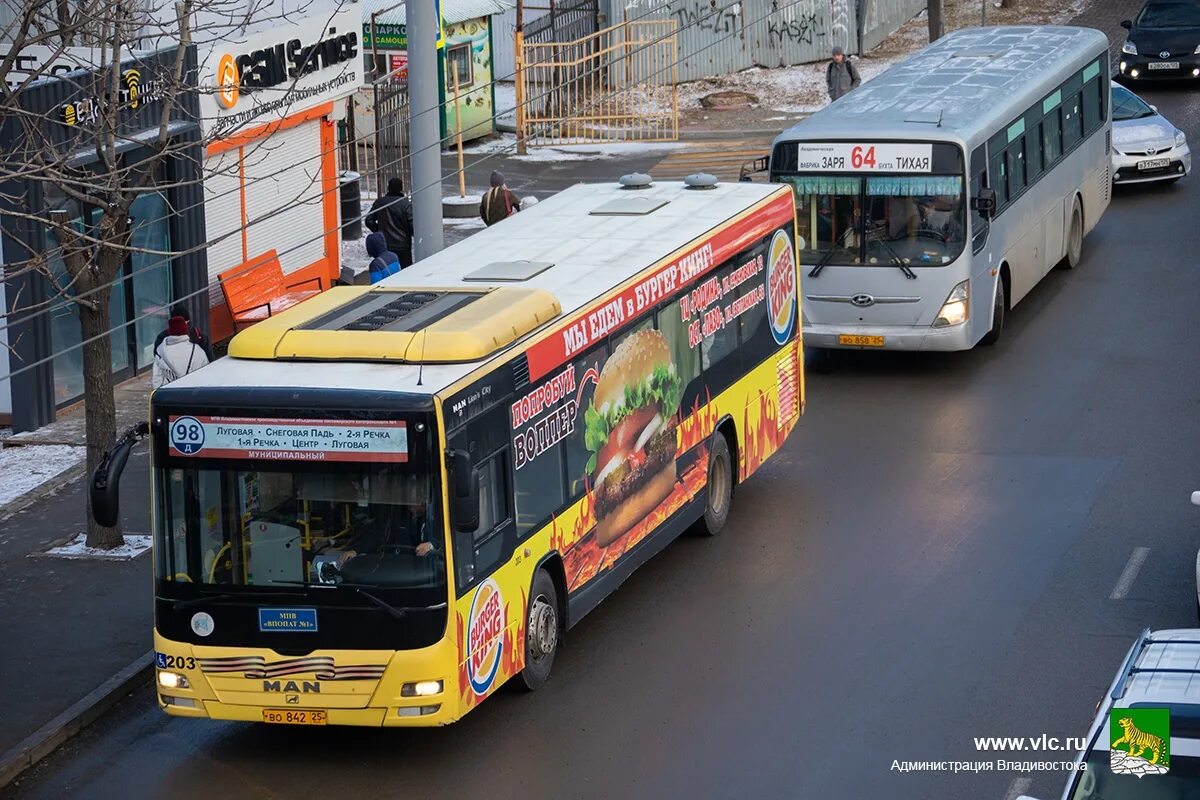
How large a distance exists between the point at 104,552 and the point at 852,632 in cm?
619

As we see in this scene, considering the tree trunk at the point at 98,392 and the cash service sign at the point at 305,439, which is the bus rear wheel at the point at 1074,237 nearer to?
the tree trunk at the point at 98,392

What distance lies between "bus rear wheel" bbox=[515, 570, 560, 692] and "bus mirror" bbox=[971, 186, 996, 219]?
9204mm

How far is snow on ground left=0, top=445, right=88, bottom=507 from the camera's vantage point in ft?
58.5

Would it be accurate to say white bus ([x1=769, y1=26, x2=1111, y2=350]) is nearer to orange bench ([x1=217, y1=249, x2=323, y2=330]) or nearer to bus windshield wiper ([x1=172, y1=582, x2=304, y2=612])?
orange bench ([x1=217, y1=249, x2=323, y2=330])

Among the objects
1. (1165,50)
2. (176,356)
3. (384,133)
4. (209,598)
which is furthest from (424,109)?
(1165,50)

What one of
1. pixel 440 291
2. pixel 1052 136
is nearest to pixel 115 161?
pixel 440 291

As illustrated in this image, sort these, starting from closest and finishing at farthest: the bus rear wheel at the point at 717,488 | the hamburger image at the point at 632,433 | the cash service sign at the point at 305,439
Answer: the cash service sign at the point at 305,439
the hamburger image at the point at 632,433
the bus rear wheel at the point at 717,488

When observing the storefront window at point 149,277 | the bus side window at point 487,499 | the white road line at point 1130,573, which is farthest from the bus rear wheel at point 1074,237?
the bus side window at point 487,499

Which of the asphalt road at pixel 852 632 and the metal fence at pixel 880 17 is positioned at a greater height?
the metal fence at pixel 880 17

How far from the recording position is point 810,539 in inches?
635

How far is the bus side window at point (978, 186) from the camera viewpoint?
20.8 meters

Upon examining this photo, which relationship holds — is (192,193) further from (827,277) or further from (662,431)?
(662,431)

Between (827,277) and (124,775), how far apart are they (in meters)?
11.0

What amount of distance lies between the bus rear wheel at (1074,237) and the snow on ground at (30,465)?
43.0 ft
